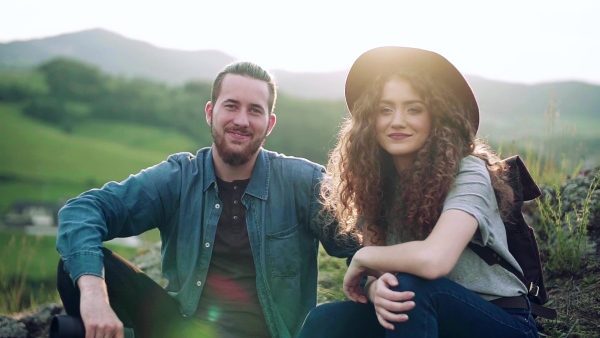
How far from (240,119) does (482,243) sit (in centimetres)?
152

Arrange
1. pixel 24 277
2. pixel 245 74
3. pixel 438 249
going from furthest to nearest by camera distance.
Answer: pixel 24 277
pixel 245 74
pixel 438 249

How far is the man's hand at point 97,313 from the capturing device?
7.65ft

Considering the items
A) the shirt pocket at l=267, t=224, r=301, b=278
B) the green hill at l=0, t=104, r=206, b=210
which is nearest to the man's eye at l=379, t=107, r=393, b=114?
the shirt pocket at l=267, t=224, r=301, b=278

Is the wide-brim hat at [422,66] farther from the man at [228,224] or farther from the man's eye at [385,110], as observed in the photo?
the man at [228,224]

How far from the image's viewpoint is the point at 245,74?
3.26m

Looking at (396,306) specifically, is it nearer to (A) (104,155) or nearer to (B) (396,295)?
(B) (396,295)

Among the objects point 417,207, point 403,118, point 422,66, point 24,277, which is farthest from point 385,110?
point 24,277

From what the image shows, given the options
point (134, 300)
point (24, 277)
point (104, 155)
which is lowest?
point (104, 155)

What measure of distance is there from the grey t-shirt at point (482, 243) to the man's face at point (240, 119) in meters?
1.27

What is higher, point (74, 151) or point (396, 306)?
point (396, 306)

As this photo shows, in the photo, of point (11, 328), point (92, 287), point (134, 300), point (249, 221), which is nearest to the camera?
point (92, 287)

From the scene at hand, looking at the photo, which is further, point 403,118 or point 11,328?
point 11,328

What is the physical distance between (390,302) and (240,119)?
1.49 meters

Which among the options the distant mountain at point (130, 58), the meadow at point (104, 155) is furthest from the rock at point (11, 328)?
the distant mountain at point (130, 58)
